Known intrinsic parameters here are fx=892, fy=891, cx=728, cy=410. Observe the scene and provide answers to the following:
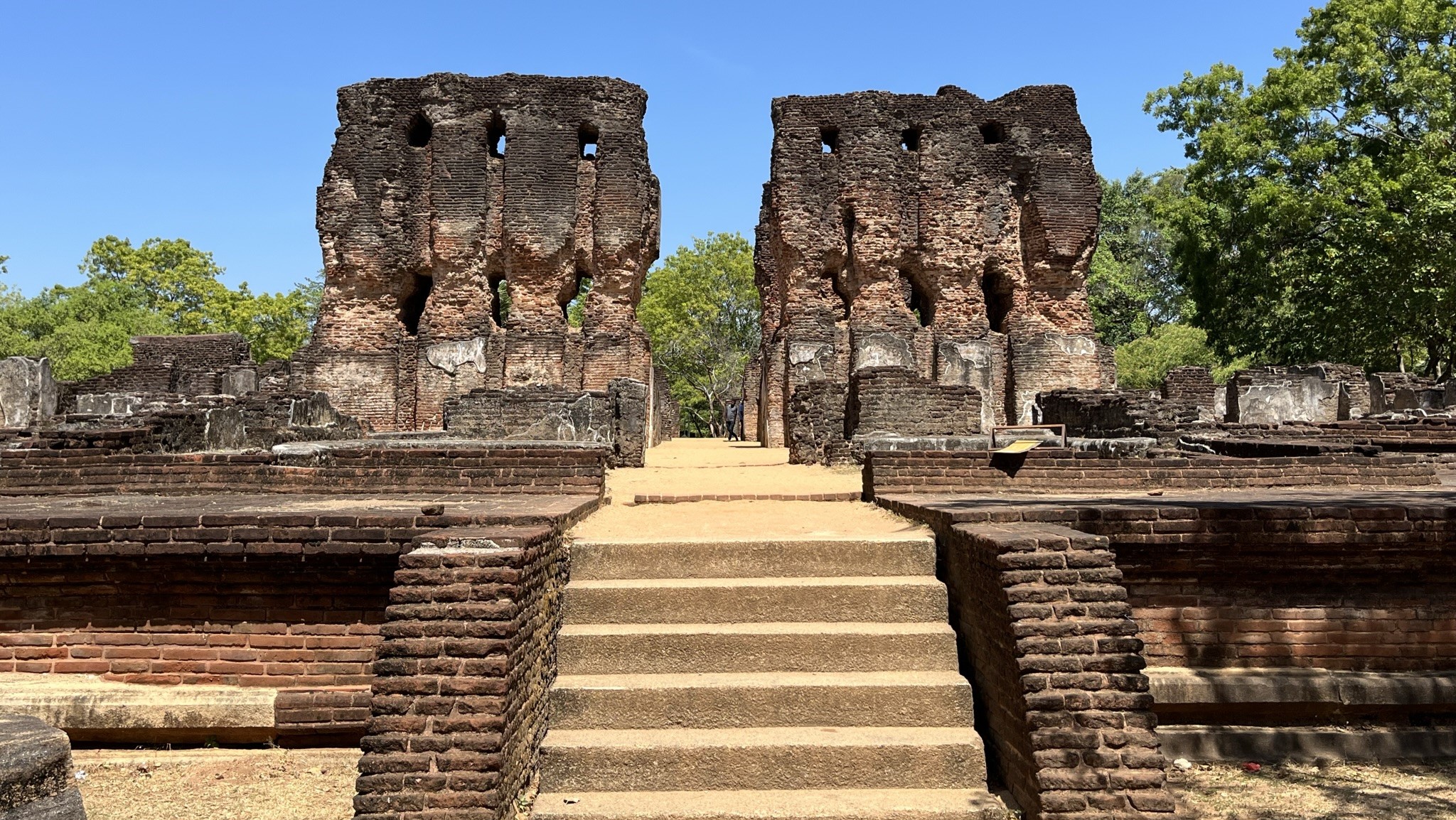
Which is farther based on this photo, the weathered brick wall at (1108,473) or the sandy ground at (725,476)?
the sandy ground at (725,476)

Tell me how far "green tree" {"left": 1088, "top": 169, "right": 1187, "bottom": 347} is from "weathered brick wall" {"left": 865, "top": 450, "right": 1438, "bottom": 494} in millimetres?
31352

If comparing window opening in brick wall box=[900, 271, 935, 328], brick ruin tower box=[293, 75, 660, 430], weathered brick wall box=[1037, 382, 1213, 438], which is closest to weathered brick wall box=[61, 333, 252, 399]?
brick ruin tower box=[293, 75, 660, 430]

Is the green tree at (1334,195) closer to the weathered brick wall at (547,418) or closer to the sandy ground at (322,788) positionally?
the weathered brick wall at (547,418)

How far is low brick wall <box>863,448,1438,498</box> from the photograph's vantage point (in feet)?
22.5

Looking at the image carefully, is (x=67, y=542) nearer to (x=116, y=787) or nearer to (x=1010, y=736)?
(x=116, y=787)

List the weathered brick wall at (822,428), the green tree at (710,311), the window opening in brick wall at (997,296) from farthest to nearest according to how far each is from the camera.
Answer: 1. the green tree at (710,311)
2. the window opening in brick wall at (997,296)
3. the weathered brick wall at (822,428)

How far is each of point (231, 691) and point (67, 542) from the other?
109 centimetres

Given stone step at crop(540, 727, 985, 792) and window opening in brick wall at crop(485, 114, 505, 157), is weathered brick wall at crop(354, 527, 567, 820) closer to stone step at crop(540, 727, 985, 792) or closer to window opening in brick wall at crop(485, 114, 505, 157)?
stone step at crop(540, 727, 985, 792)

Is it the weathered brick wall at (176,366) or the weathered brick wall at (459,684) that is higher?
the weathered brick wall at (176,366)

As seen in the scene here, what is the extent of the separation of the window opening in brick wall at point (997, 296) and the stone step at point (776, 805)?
774 inches

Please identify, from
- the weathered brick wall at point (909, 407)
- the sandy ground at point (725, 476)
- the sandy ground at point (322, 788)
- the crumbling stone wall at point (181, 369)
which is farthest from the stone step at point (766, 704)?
the crumbling stone wall at point (181, 369)

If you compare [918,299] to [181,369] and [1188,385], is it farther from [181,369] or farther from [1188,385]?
[181,369]

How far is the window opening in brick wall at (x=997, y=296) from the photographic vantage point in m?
22.2

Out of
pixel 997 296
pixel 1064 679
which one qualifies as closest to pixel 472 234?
pixel 997 296
